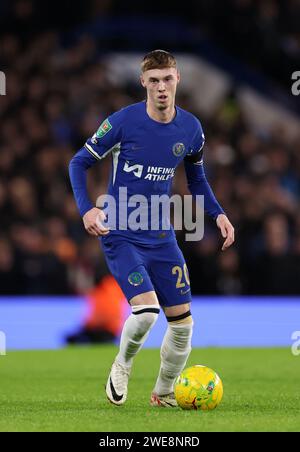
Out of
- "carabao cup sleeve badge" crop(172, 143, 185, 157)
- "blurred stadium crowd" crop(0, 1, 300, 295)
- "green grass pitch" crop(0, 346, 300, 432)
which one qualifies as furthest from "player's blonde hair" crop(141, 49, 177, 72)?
"blurred stadium crowd" crop(0, 1, 300, 295)

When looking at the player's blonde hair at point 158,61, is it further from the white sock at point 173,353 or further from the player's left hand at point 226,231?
the white sock at point 173,353

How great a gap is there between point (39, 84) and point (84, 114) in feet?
2.68

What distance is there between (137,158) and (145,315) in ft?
A: 3.45

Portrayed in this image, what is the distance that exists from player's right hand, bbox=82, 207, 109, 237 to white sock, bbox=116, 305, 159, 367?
0.61 metres

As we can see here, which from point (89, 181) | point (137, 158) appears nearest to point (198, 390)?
point (137, 158)

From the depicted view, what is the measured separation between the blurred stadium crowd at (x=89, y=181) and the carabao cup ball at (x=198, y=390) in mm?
6820

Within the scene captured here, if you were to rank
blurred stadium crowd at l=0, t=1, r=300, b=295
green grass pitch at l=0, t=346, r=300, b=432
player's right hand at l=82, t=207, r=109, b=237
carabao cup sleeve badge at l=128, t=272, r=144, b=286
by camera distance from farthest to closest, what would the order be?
blurred stadium crowd at l=0, t=1, r=300, b=295 → carabao cup sleeve badge at l=128, t=272, r=144, b=286 → player's right hand at l=82, t=207, r=109, b=237 → green grass pitch at l=0, t=346, r=300, b=432

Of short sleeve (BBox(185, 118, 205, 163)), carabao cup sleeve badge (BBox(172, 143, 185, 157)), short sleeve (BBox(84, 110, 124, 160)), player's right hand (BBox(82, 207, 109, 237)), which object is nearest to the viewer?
player's right hand (BBox(82, 207, 109, 237))

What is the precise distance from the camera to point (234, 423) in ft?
21.4

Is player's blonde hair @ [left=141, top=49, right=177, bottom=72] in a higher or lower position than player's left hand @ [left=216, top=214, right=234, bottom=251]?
higher

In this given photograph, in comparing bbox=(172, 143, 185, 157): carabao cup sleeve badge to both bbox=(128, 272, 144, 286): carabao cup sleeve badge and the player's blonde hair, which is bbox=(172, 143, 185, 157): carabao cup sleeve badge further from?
bbox=(128, 272, 144, 286): carabao cup sleeve badge

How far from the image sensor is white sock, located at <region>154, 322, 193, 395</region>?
7.62 meters

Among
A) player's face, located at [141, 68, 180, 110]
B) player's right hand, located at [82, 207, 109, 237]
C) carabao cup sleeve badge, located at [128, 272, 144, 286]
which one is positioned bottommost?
carabao cup sleeve badge, located at [128, 272, 144, 286]

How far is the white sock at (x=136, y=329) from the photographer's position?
23.9 ft
